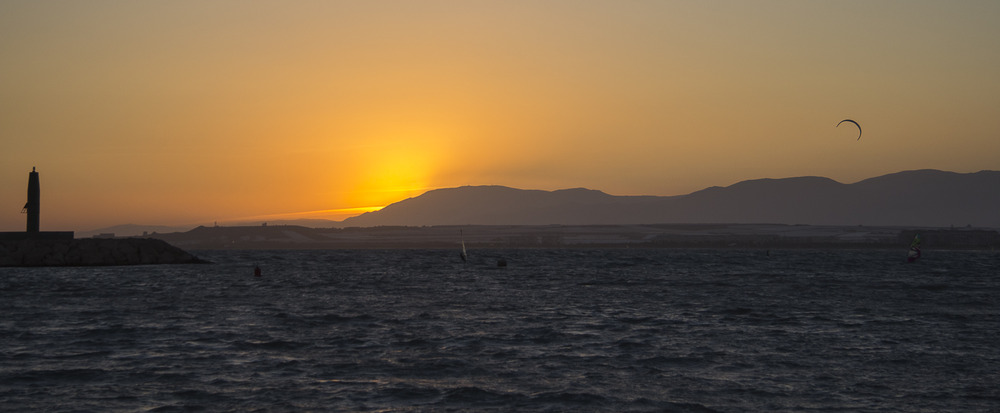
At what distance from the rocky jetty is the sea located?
56346mm

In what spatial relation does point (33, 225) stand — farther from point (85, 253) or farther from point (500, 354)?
point (500, 354)

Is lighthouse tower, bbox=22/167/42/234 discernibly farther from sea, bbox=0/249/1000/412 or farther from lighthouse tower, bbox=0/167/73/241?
sea, bbox=0/249/1000/412

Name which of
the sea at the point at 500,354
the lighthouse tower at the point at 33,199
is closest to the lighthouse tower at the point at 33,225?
the lighthouse tower at the point at 33,199

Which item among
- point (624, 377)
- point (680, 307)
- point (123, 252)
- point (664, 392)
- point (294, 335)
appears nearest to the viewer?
point (664, 392)

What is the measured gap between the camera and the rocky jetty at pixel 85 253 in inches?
4232

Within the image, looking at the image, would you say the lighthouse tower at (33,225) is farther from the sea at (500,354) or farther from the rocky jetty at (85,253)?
the sea at (500,354)

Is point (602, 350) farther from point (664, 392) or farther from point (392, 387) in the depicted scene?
point (392, 387)

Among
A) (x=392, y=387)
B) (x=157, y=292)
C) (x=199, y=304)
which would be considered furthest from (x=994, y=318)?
(x=157, y=292)

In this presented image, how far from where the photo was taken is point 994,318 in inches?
1740

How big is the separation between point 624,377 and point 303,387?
934 cm

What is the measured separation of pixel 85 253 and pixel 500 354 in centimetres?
10159

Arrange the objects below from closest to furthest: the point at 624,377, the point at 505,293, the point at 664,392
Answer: the point at 664,392 → the point at 624,377 → the point at 505,293

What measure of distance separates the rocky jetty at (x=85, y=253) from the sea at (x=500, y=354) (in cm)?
5635

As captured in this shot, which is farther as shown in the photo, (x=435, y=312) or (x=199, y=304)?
(x=199, y=304)
